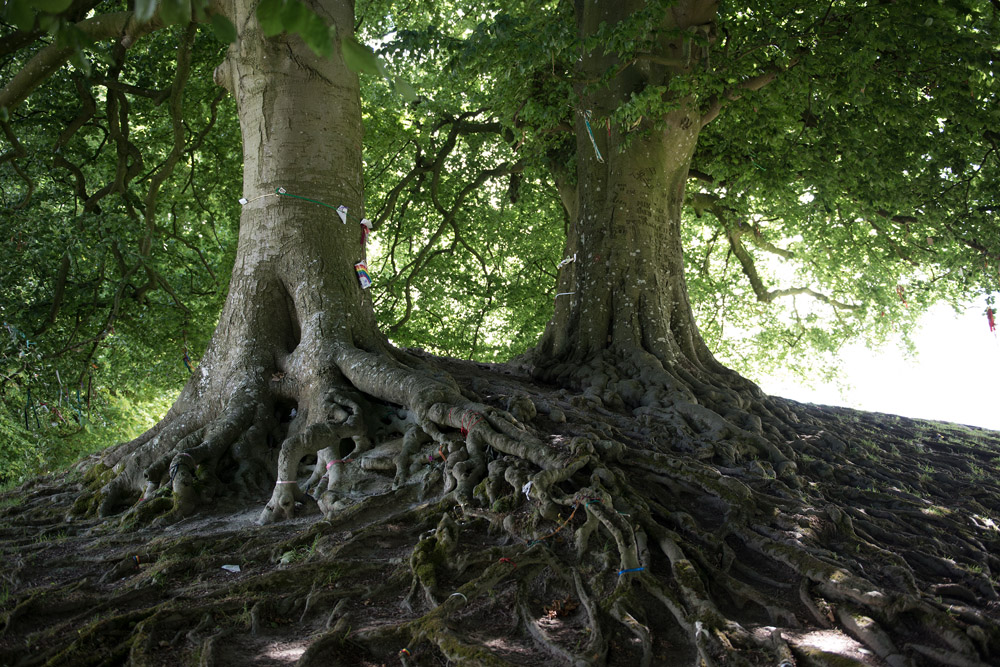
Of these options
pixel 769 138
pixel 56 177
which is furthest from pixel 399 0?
pixel 769 138

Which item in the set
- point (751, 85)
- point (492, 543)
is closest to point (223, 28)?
point (492, 543)

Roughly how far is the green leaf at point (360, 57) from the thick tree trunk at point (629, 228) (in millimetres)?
6294

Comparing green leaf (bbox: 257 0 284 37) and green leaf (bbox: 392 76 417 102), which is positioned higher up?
green leaf (bbox: 257 0 284 37)

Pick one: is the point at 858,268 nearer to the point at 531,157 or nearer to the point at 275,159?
the point at 531,157

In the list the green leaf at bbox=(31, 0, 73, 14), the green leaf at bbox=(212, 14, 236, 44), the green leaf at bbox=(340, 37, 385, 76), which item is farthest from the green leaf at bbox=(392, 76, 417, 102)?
the green leaf at bbox=(31, 0, 73, 14)

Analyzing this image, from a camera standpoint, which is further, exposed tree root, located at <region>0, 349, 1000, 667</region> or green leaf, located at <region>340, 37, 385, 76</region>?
exposed tree root, located at <region>0, 349, 1000, 667</region>

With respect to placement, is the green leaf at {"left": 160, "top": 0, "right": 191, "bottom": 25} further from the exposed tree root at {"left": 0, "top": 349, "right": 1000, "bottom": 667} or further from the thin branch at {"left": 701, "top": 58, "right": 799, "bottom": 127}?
the thin branch at {"left": 701, "top": 58, "right": 799, "bottom": 127}

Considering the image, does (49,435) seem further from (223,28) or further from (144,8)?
(144,8)

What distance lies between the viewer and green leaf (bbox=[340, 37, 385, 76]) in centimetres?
153

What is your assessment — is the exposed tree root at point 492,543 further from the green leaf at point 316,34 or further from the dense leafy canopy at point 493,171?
the green leaf at point 316,34

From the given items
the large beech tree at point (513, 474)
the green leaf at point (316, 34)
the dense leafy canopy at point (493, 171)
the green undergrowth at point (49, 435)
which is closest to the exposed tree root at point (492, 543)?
the large beech tree at point (513, 474)

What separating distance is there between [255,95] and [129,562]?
4.65 metres

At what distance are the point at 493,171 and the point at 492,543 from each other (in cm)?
956

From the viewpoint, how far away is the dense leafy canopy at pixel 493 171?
673 cm
